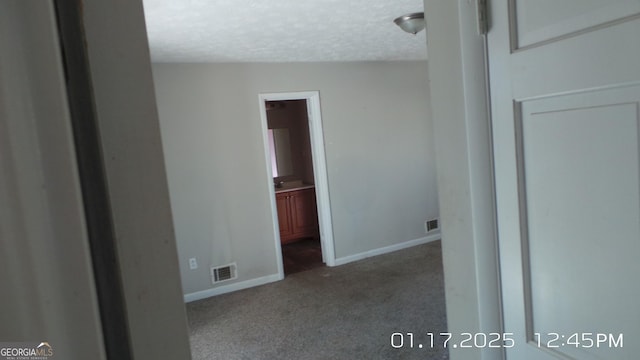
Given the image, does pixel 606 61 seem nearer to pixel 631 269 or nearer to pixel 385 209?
pixel 631 269

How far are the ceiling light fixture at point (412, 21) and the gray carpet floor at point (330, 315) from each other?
2206mm

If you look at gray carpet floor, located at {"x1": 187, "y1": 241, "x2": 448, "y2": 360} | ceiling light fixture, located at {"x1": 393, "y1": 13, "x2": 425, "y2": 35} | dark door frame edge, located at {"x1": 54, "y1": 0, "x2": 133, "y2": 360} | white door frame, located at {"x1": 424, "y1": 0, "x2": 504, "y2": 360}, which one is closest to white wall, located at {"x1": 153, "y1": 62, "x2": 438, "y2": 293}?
gray carpet floor, located at {"x1": 187, "y1": 241, "x2": 448, "y2": 360}

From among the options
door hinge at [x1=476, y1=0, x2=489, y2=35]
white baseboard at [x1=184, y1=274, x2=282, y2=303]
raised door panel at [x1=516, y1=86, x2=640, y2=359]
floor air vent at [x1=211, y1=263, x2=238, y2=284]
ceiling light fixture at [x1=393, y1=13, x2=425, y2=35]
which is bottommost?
white baseboard at [x1=184, y1=274, x2=282, y2=303]

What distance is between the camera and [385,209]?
487 centimetres

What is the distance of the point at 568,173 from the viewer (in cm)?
90

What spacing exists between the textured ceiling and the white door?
1.65m

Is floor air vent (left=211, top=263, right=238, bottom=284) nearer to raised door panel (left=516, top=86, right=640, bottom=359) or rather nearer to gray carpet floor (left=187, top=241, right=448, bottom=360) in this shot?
gray carpet floor (left=187, top=241, right=448, bottom=360)

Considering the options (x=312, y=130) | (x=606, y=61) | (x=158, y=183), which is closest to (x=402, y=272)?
(x=312, y=130)

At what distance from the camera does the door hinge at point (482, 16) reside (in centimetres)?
102

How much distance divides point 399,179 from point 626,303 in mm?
4142

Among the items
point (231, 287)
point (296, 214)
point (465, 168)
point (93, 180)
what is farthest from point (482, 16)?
point (296, 214)

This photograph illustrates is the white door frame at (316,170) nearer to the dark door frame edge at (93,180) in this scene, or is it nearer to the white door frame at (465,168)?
the white door frame at (465,168)

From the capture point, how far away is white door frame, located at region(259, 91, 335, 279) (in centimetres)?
418

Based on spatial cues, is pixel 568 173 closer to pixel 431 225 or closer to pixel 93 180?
pixel 93 180
